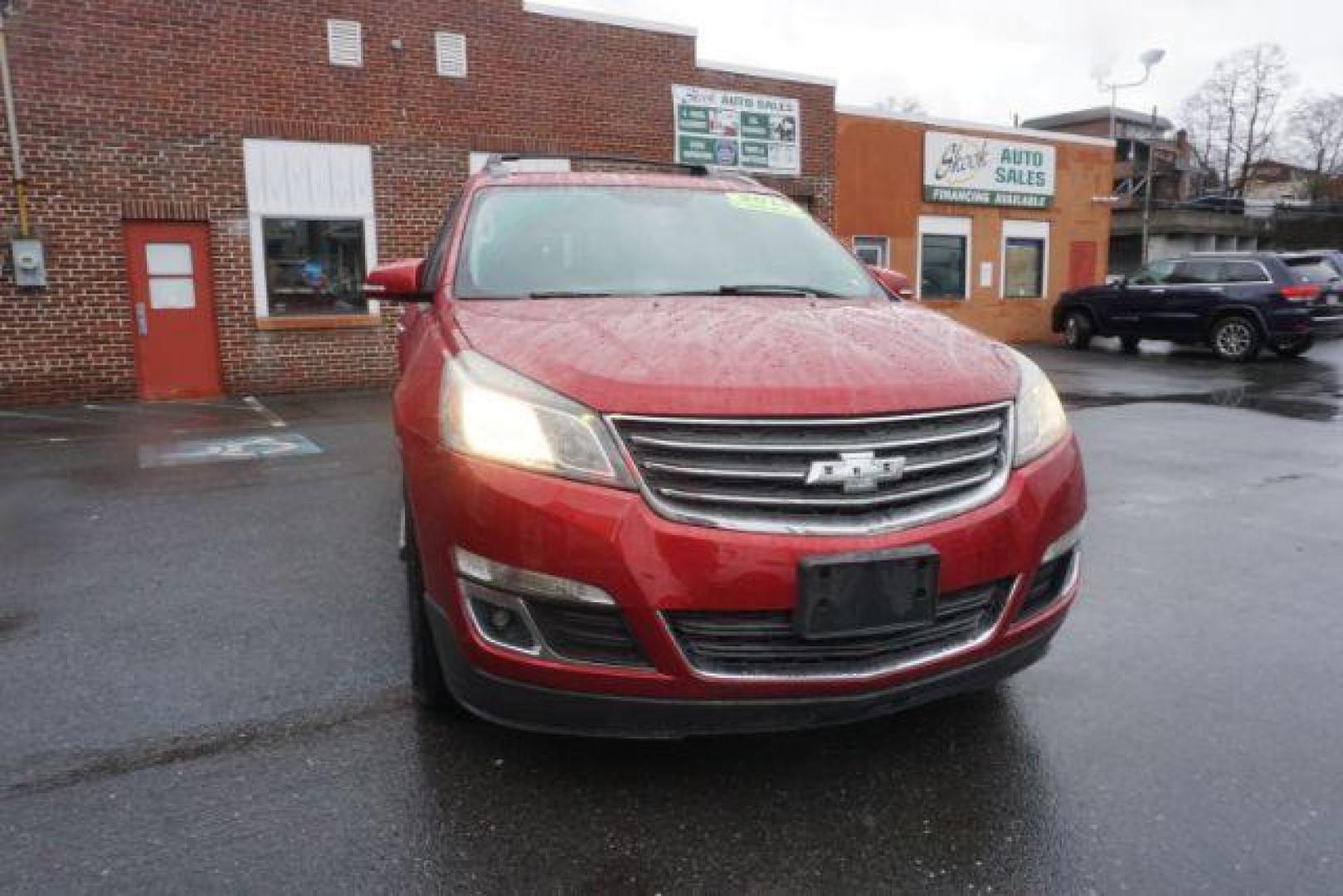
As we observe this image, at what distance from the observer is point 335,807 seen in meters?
2.45

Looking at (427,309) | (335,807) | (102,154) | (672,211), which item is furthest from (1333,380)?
(102,154)

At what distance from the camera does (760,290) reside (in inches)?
129

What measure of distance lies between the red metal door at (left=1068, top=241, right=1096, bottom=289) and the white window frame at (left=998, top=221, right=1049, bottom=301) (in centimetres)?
76

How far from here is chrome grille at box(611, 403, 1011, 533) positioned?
7.12ft

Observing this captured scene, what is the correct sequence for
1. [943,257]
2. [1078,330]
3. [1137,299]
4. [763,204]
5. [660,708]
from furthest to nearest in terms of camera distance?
[1078,330]
[943,257]
[1137,299]
[763,204]
[660,708]

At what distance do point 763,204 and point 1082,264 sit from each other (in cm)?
1952

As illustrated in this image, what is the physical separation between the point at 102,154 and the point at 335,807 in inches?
428

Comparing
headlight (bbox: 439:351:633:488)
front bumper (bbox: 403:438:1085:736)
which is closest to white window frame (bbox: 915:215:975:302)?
front bumper (bbox: 403:438:1085:736)

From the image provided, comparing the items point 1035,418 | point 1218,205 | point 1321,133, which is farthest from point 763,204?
point 1321,133

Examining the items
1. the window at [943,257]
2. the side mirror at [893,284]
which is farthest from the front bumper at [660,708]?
the window at [943,257]

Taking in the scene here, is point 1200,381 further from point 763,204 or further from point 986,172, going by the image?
point 763,204

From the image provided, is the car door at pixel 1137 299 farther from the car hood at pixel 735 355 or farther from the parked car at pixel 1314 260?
the car hood at pixel 735 355

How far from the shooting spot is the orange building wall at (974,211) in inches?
664

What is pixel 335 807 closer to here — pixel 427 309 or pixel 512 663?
pixel 512 663
